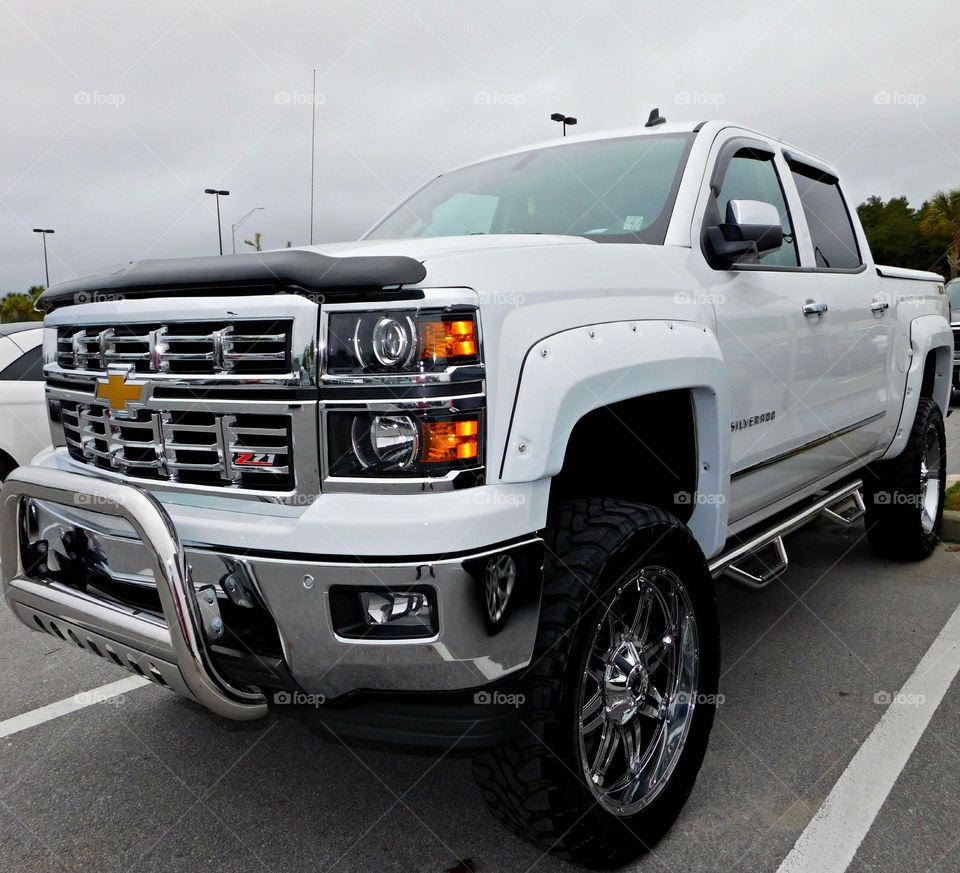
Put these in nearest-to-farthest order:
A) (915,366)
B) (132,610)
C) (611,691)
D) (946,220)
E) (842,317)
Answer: (132,610) < (611,691) < (842,317) < (915,366) < (946,220)

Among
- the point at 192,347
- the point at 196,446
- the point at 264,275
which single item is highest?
the point at 264,275

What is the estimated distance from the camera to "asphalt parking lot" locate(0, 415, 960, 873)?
2398 millimetres

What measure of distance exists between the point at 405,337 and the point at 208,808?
1.70 metres

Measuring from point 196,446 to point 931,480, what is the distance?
15.3 feet

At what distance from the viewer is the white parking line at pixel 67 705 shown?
3225mm

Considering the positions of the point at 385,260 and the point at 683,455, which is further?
the point at 683,455

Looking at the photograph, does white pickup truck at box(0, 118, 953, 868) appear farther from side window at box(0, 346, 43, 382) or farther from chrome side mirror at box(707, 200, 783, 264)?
side window at box(0, 346, 43, 382)

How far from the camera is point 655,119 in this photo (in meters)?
3.57

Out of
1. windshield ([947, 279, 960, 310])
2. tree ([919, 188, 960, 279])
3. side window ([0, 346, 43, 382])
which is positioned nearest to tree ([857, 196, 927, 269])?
tree ([919, 188, 960, 279])

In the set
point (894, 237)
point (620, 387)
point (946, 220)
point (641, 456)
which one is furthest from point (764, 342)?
point (894, 237)

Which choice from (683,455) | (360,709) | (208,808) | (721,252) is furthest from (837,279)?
(208,808)

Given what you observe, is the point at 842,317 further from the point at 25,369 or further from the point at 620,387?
the point at 25,369

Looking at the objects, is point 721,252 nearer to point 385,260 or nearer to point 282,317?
point 385,260

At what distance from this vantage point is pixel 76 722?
3248mm
